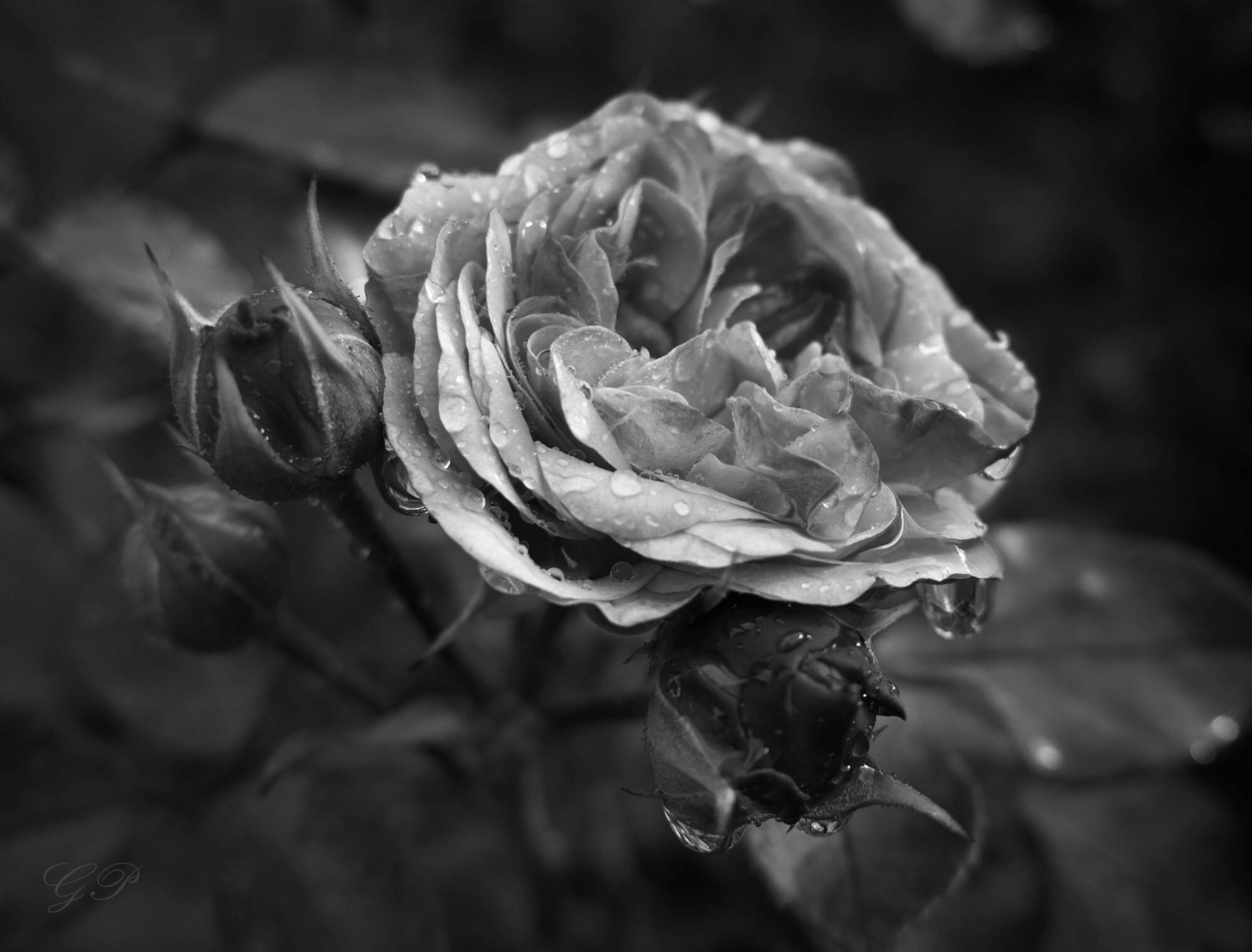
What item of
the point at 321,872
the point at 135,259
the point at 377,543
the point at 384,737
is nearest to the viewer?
the point at 377,543

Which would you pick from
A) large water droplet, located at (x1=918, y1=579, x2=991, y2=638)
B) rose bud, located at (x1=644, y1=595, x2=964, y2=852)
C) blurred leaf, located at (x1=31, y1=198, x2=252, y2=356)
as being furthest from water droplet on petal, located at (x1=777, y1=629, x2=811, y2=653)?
blurred leaf, located at (x1=31, y1=198, x2=252, y2=356)

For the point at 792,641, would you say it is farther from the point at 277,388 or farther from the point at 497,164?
the point at 497,164

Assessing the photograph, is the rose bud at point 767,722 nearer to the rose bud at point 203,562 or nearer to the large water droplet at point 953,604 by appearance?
the large water droplet at point 953,604

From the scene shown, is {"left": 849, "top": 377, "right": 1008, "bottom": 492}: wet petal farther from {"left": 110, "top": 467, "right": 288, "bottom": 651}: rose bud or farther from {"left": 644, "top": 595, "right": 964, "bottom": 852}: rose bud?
{"left": 110, "top": 467, "right": 288, "bottom": 651}: rose bud

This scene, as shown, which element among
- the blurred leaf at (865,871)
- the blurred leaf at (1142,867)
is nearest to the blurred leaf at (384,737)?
the blurred leaf at (865,871)

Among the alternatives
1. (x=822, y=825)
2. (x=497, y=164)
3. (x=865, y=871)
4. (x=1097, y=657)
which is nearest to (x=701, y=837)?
(x=822, y=825)

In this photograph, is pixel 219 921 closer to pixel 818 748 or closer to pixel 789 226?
pixel 818 748
